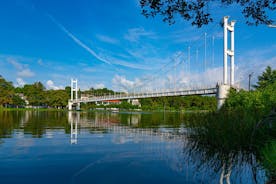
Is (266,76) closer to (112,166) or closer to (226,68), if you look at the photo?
(226,68)

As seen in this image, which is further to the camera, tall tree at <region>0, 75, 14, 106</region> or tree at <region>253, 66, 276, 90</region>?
tall tree at <region>0, 75, 14, 106</region>

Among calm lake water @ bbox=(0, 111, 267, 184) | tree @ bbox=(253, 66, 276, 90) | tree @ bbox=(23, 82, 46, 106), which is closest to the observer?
calm lake water @ bbox=(0, 111, 267, 184)

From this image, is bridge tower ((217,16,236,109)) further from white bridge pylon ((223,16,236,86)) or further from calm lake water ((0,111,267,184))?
calm lake water ((0,111,267,184))

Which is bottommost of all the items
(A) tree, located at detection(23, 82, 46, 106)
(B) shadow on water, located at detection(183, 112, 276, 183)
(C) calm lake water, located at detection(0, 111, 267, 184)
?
(C) calm lake water, located at detection(0, 111, 267, 184)

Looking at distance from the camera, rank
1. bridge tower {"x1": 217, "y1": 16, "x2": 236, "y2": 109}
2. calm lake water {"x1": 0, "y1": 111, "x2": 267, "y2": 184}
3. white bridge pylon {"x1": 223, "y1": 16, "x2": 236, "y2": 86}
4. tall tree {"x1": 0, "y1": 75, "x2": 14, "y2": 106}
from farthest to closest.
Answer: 1. tall tree {"x1": 0, "y1": 75, "x2": 14, "y2": 106}
2. white bridge pylon {"x1": 223, "y1": 16, "x2": 236, "y2": 86}
3. bridge tower {"x1": 217, "y1": 16, "x2": 236, "y2": 109}
4. calm lake water {"x1": 0, "y1": 111, "x2": 267, "y2": 184}

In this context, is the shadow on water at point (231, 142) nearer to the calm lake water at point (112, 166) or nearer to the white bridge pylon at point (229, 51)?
the calm lake water at point (112, 166)

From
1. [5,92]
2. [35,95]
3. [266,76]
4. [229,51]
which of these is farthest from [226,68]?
[35,95]

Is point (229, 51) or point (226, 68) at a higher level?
point (229, 51)

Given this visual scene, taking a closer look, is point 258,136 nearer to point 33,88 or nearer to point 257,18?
point 257,18

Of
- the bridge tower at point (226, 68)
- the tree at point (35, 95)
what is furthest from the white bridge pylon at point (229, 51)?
the tree at point (35, 95)

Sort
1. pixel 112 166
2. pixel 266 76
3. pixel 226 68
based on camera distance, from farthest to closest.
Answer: pixel 266 76, pixel 226 68, pixel 112 166

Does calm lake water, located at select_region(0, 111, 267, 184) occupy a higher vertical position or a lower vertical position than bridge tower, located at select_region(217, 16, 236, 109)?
lower

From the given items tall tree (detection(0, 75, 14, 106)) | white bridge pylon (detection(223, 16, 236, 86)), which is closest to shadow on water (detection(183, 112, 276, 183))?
white bridge pylon (detection(223, 16, 236, 86))

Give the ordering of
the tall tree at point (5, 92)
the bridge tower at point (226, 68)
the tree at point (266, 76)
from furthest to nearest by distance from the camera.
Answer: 1. the tall tree at point (5, 92)
2. the tree at point (266, 76)
3. the bridge tower at point (226, 68)
